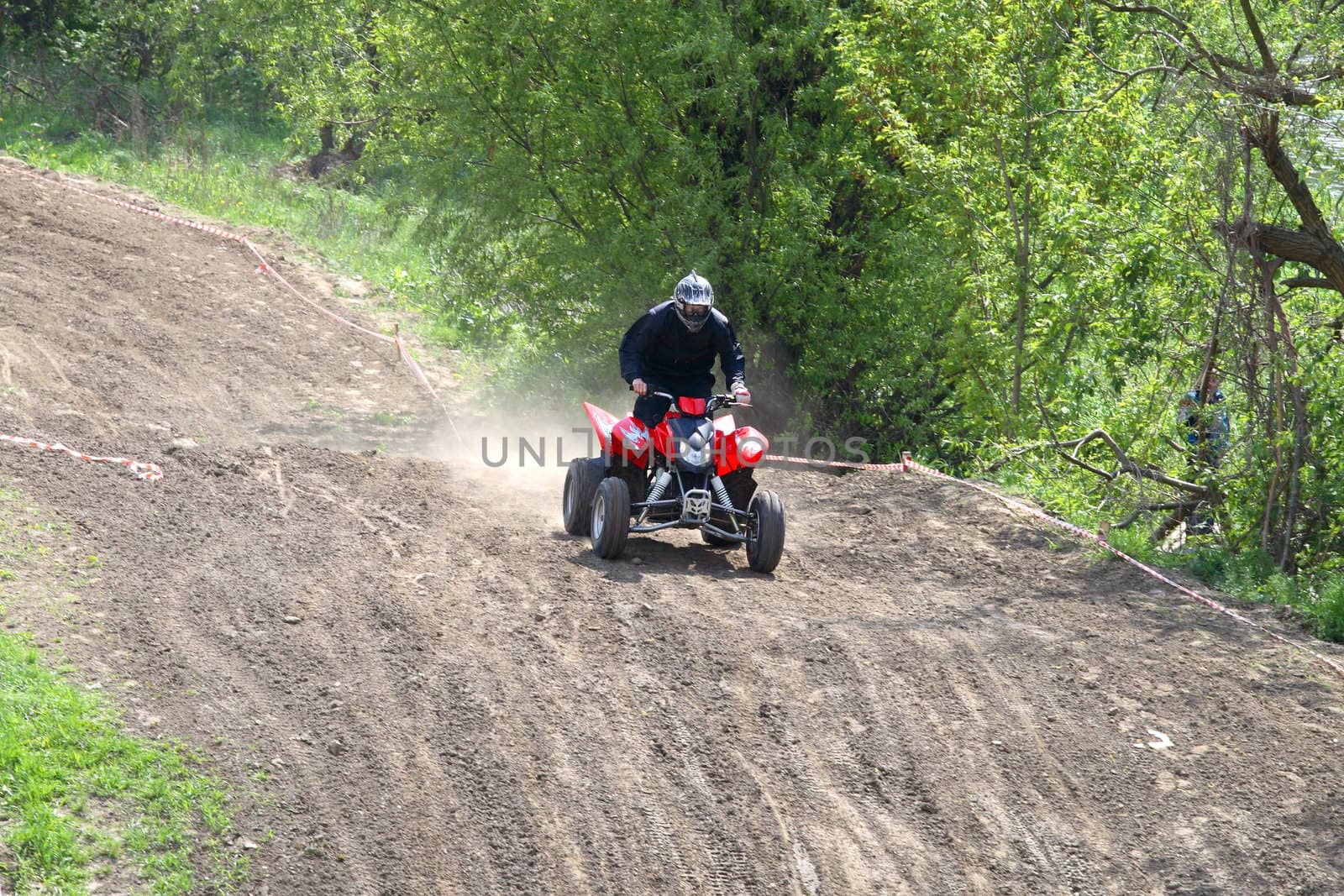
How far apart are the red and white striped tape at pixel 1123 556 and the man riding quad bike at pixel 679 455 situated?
2.52m

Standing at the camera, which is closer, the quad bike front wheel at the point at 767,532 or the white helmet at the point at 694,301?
the quad bike front wheel at the point at 767,532

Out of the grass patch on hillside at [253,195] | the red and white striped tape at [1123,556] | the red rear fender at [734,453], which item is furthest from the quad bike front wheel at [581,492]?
the grass patch on hillside at [253,195]

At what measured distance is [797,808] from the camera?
6.43 meters

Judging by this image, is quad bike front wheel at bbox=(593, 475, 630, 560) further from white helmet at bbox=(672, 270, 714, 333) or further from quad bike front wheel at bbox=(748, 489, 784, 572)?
white helmet at bbox=(672, 270, 714, 333)

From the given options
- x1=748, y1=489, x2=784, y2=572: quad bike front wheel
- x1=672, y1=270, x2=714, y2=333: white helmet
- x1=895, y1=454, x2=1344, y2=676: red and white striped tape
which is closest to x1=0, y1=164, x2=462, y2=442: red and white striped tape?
x1=895, y1=454, x2=1344, y2=676: red and white striped tape

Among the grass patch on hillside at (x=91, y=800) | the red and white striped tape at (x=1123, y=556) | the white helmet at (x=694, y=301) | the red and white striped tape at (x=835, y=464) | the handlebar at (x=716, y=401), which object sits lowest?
the grass patch on hillside at (x=91, y=800)

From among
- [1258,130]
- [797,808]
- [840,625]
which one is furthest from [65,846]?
[1258,130]

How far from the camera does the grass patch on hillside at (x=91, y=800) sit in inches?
227

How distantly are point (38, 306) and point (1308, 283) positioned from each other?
13.4m

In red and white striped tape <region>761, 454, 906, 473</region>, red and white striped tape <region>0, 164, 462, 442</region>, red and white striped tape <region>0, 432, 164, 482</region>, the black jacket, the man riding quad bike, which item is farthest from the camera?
red and white striped tape <region>0, 164, 462, 442</region>

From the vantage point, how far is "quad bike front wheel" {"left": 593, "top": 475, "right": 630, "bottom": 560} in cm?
950

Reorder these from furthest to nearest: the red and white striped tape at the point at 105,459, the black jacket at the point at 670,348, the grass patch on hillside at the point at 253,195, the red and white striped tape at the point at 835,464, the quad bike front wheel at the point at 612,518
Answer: the grass patch on hillside at the point at 253,195 < the red and white striped tape at the point at 835,464 < the red and white striped tape at the point at 105,459 < the black jacket at the point at 670,348 < the quad bike front wheel at the point at 612,518

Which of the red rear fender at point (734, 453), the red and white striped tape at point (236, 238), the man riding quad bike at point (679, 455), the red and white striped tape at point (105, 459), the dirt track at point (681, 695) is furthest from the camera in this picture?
the red and white striped tape at point (236, 238)

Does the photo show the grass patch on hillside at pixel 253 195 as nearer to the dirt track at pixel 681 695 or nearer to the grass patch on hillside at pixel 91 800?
the dirt track at pixel 681 695
